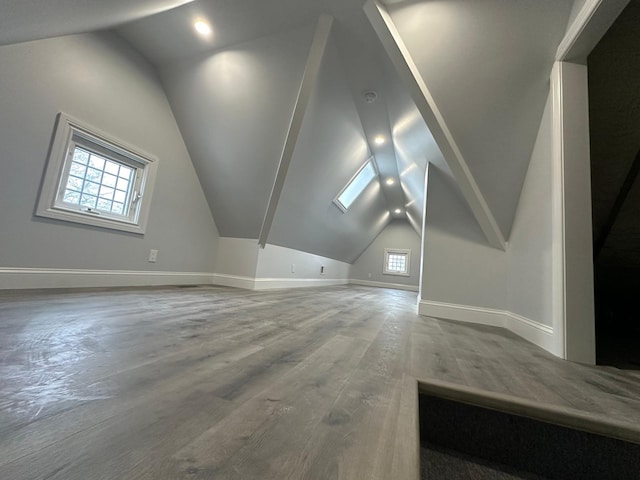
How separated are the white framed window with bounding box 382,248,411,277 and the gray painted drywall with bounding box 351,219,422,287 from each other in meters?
0.09

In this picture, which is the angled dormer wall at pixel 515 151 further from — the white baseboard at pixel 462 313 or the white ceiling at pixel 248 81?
the white ceiling at pixel 248 81

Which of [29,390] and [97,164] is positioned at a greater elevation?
[97,164]

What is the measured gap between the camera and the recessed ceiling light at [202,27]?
195cm

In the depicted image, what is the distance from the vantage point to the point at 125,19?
191cm

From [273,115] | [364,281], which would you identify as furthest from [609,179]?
[364,281]

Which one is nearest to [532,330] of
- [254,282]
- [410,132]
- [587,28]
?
[587,28]

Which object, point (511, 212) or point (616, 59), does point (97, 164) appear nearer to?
point (511, 212)

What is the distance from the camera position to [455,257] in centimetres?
237

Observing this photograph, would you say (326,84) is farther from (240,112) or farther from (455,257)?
(455,257)

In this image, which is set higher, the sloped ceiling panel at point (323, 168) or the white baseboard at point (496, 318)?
the sloped ceiling panel at point (323, 168)

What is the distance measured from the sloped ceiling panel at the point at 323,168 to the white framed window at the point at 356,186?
0.13 meters

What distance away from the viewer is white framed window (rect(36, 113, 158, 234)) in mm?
1882

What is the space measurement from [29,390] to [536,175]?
102 inches

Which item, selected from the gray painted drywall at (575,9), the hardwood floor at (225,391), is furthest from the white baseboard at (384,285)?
the gray painted drywall at (575,9)
